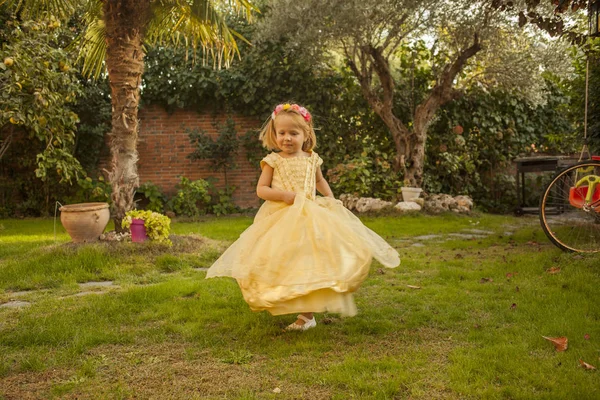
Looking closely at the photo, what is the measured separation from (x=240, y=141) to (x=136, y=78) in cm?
458

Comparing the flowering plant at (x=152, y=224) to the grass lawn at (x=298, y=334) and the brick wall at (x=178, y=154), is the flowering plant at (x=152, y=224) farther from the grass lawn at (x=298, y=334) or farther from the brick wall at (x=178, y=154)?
the brick wall at (x=178, y=154)

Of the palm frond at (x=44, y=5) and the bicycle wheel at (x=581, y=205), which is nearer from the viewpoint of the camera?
the bicycle wheel at (x=581, y=205)

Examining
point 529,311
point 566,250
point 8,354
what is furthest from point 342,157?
point 8,354

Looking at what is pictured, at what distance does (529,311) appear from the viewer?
329cm

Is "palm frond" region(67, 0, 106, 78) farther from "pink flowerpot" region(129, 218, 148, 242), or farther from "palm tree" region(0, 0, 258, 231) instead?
"pink flowerpot" region(129, 218, 148, 242)

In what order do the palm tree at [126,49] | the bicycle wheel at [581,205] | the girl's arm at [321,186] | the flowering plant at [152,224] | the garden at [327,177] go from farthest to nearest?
the palm tree at [126,49], the flowering plant at [152,224], the bicycle wheel at [581,205], the girl's arm at [321,186], the garden at [327,177]

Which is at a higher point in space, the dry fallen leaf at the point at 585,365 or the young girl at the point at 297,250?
the young girl at the point at 297,250

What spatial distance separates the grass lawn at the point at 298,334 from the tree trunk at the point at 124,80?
3.40 ft

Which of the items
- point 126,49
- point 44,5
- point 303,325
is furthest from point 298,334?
point 44,5

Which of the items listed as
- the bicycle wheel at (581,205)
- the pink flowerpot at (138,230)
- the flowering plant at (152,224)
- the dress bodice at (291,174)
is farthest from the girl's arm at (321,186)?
the pink flowerpot at (138,230)

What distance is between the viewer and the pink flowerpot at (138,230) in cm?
580

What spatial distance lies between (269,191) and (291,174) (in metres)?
0.18

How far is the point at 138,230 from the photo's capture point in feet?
19.1

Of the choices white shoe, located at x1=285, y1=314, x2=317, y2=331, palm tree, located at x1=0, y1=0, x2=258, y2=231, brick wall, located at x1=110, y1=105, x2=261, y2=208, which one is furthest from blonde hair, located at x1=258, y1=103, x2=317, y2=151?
brick wall, located at x1=110, y1=105, x2=261, y2=208
